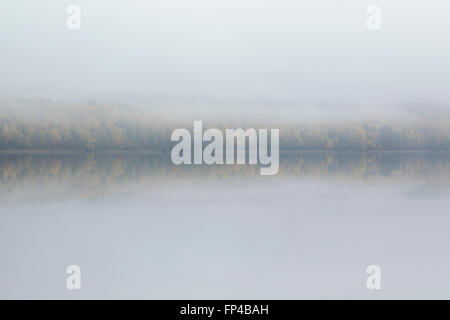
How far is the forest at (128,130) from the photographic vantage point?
2254 inches

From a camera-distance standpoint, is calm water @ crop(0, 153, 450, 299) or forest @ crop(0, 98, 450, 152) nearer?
calm water @ crop(0, 153, 450, 299)

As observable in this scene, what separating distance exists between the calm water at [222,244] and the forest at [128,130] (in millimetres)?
43406

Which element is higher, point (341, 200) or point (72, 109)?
point (72, 109)

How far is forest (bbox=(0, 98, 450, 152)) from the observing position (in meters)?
57.2

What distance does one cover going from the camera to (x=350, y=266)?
25.1ft

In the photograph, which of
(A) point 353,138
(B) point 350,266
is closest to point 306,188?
(B) point 350,266

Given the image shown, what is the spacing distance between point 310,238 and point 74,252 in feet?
13.1

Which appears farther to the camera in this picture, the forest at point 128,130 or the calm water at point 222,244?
the forest at point 128,130

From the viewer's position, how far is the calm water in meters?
6.61

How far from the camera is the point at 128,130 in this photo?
62000 mm

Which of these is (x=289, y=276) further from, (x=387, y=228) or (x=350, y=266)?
(x=387, y=228)

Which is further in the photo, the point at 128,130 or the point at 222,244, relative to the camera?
the point at 128,130

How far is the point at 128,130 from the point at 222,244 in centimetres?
5437

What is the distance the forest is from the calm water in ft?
142
